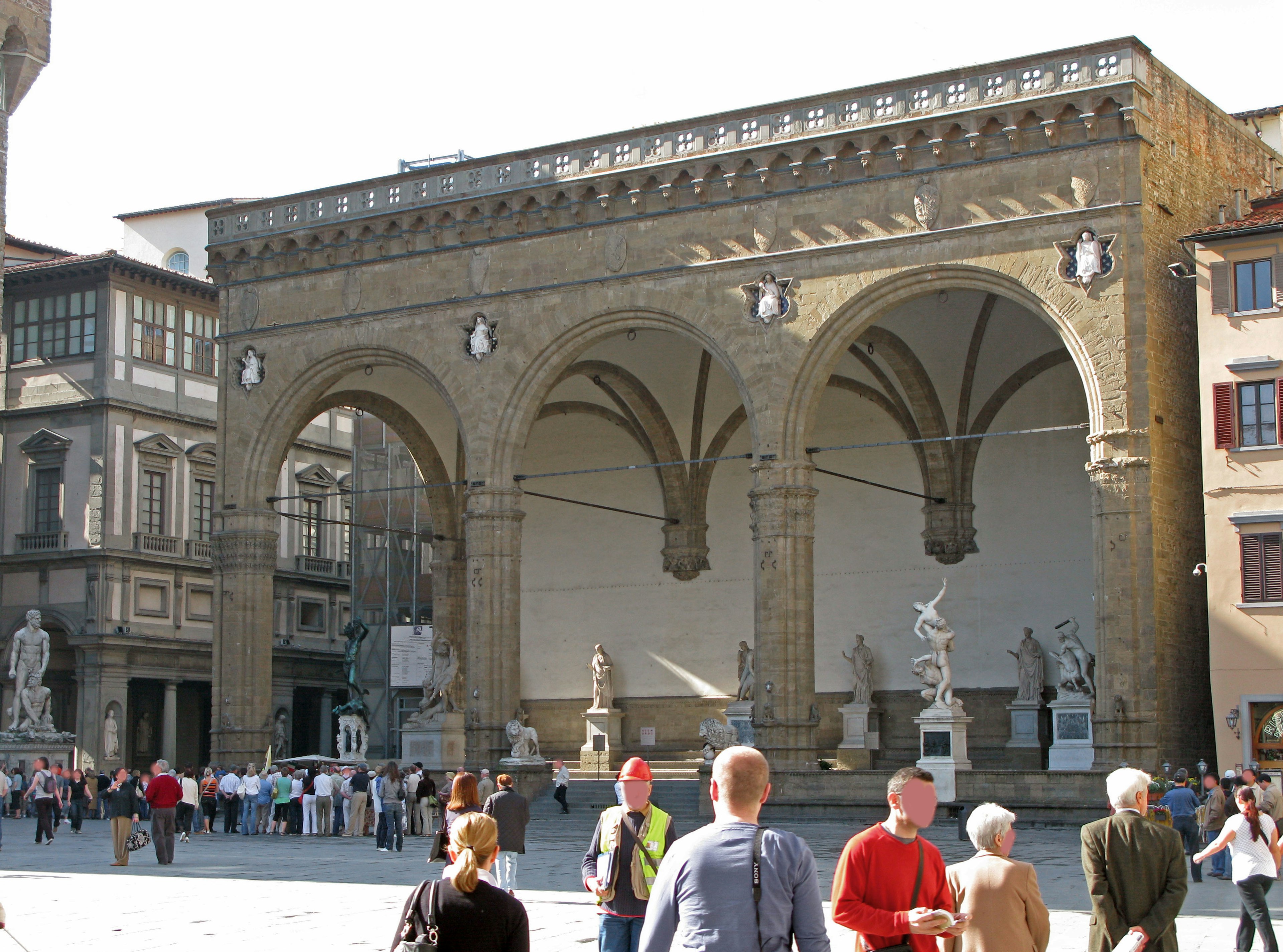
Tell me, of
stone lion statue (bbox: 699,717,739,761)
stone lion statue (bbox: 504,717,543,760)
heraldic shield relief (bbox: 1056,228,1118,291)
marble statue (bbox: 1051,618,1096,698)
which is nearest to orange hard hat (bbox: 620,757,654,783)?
heraldic shield relief (bbox: 1056,228,1118,291)

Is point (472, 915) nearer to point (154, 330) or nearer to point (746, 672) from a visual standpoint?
point (746, 672)

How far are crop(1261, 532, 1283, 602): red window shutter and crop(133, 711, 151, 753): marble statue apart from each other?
30186mm

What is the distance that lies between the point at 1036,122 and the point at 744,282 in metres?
5.33

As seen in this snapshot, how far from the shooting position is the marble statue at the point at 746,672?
105 ft

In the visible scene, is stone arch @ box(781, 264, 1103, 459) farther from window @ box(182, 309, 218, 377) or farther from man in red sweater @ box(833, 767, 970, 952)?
window @ box(182, 309, 218, 377)

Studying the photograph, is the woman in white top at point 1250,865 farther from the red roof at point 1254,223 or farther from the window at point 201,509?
the window at point 201,509

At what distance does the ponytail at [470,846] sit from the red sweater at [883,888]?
1307 mm

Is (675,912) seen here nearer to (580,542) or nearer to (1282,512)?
(1282,512)

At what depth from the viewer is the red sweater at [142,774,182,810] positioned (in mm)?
19844

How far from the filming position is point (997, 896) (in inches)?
270

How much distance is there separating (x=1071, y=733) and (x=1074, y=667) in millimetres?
1311

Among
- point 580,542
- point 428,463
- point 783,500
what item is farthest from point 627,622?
point 783,500

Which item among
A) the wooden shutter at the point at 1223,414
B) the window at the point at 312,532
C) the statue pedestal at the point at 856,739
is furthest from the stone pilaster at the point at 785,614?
the window at the point at 312,532

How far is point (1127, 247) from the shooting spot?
2512 cm
